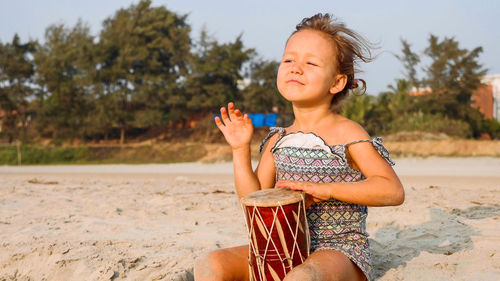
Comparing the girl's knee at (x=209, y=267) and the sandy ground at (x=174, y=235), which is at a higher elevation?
the girl's knee at (x=209, y=267)

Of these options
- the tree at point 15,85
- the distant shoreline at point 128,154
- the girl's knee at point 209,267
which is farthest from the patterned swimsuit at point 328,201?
the tree at point 15,85

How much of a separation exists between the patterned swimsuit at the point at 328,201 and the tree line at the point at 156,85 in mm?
21476

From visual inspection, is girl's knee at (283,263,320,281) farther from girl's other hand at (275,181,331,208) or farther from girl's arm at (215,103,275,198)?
girl's arm at (215,103,275,198)

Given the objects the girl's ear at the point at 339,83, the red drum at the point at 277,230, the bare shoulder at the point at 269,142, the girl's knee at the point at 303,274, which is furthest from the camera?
the bare shoulder at the point at 269,142

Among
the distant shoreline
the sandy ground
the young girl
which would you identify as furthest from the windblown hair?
the distant shoreline

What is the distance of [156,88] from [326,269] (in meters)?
25.6

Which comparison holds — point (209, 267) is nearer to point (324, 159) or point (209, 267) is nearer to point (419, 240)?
point (324, 159)

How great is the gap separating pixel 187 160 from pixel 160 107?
5.65 m

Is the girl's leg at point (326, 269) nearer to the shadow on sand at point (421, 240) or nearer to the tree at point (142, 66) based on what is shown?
the shadow on sand at point (421, 240)

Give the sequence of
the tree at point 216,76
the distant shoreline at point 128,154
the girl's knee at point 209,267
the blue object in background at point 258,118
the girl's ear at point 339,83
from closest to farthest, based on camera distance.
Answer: the girl's knee at point 209,267
the girl's ear at point 339,83
the distant shoreline at point 128,154
the blue object in background at point 258,118
the tree at point 216,76

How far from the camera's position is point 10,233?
4445 millimetres

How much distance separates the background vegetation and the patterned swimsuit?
2117 centimetres

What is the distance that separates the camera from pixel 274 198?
2117mm

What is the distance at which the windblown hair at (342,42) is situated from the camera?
7.98ft
